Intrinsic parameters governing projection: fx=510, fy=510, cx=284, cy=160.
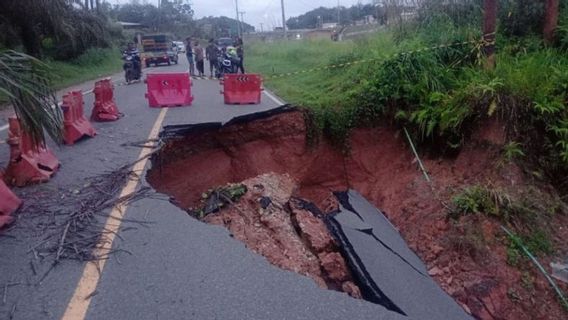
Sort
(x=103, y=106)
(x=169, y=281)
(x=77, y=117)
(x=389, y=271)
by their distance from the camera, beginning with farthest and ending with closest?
(x=103, y=106)
(x=77, y=117)
(x=389, y=271)
(x=169, y=281)

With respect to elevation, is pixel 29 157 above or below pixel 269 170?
above

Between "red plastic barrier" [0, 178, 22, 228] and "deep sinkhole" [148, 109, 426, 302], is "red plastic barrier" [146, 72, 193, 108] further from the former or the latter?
"red plastic barrier" [0, 178, 22, 228]

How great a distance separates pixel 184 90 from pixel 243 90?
160 centimetres

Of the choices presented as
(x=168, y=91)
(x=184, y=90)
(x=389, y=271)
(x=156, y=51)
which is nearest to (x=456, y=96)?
(x=389, y=271)

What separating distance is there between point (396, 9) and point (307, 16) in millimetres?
80260

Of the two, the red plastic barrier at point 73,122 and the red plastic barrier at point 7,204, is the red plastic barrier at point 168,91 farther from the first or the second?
the red plastic barrier at point 7,204

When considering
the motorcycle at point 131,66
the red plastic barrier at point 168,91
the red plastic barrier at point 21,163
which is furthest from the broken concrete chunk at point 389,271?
the motorcycle at point 131,66

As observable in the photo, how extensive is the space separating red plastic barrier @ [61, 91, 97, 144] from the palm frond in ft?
10.9

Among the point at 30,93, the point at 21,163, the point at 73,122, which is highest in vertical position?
the point at 30,93

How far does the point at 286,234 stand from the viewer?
530 centimetres

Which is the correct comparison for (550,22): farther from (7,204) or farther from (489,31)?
(7,204)

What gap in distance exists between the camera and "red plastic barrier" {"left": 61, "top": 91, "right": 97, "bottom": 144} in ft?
28.6

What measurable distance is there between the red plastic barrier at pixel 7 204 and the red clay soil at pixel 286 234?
1995 mm

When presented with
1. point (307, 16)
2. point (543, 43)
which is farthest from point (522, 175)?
point (307, 16)
